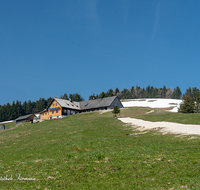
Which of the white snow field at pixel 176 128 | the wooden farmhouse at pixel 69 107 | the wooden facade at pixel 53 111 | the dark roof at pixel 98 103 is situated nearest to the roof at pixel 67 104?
the wooden farmhouse at pixel 69 107

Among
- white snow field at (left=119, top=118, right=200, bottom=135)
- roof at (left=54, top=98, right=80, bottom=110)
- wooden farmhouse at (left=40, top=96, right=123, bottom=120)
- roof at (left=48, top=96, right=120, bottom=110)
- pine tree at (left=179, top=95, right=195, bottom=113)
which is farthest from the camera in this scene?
roof at (left=48, top=96, right=120, bottom=110)

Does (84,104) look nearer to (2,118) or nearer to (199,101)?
(199,101)

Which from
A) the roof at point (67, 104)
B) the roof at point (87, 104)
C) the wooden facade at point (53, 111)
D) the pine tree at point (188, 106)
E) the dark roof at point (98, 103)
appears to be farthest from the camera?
the dark roof at point (98, 103)

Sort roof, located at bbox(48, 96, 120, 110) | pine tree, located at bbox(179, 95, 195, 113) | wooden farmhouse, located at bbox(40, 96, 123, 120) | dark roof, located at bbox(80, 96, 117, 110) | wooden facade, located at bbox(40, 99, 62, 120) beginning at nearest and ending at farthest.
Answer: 1. pine tree, located at bbox(179, 95, 195, 113)
2. wooden facade, located at bbox(40, 99, 62, 120)
3. wooden farmhouse, located at bbox(40, 96, 123, 120)
4. roof, located at bbox(48, 96, 120, 110)
5. dark roof, located at bbox(80, 96, 117, 110)

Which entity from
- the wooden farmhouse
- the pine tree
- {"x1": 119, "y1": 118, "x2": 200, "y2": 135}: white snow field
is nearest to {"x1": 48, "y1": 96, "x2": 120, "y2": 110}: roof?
the wooden farmhouse

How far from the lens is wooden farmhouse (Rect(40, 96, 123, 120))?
91.9 m

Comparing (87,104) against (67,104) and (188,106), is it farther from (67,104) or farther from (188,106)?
(188,106)

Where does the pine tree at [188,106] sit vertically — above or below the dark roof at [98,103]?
below

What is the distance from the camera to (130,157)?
17.4 meters

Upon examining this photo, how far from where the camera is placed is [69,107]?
95125 mm

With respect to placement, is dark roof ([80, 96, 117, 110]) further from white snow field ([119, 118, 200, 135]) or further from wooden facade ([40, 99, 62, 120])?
white snow field ([119, 118, 200, 135])

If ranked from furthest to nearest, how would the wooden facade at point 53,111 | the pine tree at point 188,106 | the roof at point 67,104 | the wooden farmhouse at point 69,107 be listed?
1. the roof at point 67,104
2. the wooden farmhouse at point 69,107
3. the wooden facade at point 53,111
4. the pine tree at point 188,106

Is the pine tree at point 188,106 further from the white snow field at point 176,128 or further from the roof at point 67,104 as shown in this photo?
the roof at point 67,104

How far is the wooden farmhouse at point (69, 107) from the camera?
9194 centimetres
